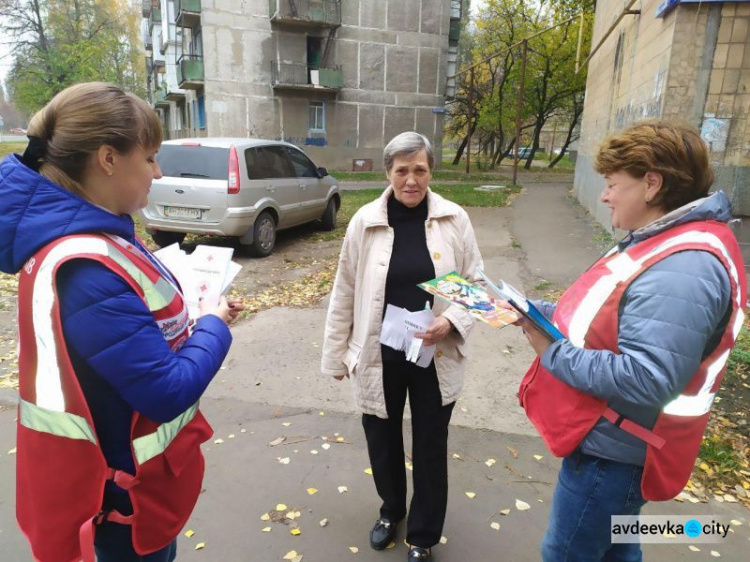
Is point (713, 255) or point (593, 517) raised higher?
point (713, 255)

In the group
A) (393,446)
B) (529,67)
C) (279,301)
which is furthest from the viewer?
(529,67)

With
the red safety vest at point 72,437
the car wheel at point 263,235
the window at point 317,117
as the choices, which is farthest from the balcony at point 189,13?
the red safety vest at point 72,437

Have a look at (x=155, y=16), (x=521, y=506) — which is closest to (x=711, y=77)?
(x=521, y=506)

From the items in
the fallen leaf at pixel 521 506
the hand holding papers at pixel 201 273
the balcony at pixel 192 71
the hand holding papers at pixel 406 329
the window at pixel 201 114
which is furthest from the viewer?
the window at pixel 201 114

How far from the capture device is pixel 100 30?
1177 inches

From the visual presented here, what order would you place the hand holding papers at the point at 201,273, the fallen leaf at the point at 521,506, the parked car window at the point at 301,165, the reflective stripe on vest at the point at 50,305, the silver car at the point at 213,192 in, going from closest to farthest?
the reflective stripe on vest at the point at 50,305
the hand holding papers at the point at 201,273
the fallen leaf at the point at 521,506
the silver car at the point at 213,192
the parked car window at the point at 301,165

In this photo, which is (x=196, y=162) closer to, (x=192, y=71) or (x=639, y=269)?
(x=639, y=269)

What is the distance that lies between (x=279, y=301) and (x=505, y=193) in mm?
12405

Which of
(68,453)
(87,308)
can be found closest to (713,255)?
(87,308)

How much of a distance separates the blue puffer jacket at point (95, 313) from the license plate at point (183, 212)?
21.8 ft

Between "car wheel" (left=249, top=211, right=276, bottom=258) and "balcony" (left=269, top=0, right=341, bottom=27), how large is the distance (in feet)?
61.4

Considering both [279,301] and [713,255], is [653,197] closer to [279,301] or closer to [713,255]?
[713,255]

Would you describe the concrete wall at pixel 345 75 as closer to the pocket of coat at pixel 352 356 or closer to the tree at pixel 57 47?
the tree at pixel 57 47

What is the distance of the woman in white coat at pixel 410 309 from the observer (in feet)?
7.59
